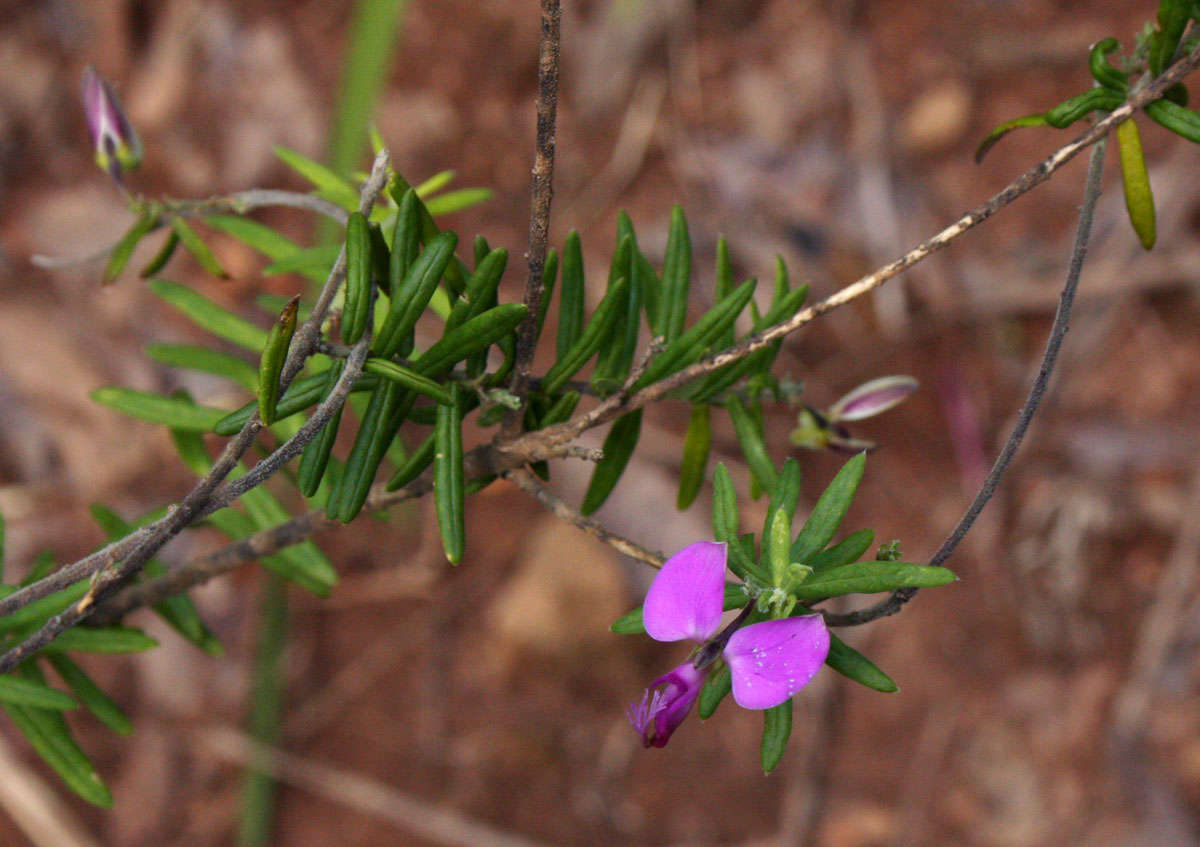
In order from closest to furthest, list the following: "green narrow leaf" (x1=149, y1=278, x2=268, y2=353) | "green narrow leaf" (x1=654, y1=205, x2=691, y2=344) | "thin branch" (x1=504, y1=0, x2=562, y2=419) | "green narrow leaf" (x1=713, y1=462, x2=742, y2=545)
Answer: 1. "thin branch" (x1=504, y1=0, x2=562, y2=419)
2. "green narrow leaf" (x1=713, y1=462, x2=742, y2=545)
3. "green narrow leaf" (x1=654, y1=205, x2=691, y2=344)
4. "green narrow leaf" (x1=149, y1=278, x2=268, y2=353)

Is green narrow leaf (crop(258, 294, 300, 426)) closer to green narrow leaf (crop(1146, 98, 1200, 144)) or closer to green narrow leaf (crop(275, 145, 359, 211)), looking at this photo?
green narrow leaf (crop(275, 145, 359, 211))

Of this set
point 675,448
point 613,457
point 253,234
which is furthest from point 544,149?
point 675,448

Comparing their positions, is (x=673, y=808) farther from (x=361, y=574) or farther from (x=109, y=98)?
(x=109, y=98)

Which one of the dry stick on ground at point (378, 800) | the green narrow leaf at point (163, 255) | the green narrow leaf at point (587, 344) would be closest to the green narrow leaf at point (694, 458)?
the green narrow leaf at point (587, 344)

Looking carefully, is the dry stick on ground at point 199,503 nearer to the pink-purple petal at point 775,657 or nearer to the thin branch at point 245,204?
the thin branch at point 245,204

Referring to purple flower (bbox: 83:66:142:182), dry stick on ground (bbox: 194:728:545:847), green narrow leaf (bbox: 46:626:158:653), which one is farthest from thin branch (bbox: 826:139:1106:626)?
dry stick on ground (bbox: 194:728:545:847)

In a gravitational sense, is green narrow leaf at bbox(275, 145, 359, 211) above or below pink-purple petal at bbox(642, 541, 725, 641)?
above

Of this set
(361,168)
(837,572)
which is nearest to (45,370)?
(361,168)

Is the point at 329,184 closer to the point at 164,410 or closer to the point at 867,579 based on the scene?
the point at 164,410
